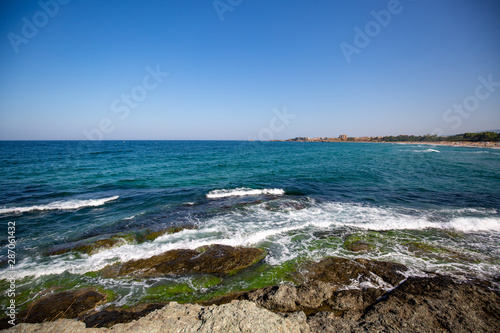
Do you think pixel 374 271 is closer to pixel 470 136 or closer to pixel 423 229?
pixel 423 229

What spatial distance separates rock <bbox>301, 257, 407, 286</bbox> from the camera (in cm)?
624

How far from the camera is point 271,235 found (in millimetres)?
9828

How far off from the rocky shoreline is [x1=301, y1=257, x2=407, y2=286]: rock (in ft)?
0.10

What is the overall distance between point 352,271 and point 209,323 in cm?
529

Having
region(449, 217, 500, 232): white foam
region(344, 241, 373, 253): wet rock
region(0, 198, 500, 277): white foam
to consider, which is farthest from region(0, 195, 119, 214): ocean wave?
region(449, 217, 500, 232): white foam

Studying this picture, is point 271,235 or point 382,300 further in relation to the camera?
point 271,235

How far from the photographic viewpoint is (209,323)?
3.80m

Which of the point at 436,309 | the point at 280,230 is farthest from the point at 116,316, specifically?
the point at 436,309

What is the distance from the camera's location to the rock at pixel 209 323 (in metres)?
3.69

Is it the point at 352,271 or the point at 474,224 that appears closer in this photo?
the point at 352,271

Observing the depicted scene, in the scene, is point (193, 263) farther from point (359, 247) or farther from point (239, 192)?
point (239, 192)

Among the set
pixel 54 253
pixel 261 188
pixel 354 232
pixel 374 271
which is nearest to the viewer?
pixel 374 271

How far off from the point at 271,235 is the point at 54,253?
32.4ft

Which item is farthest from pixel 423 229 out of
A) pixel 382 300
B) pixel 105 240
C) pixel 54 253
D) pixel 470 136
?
pixel 470 136
